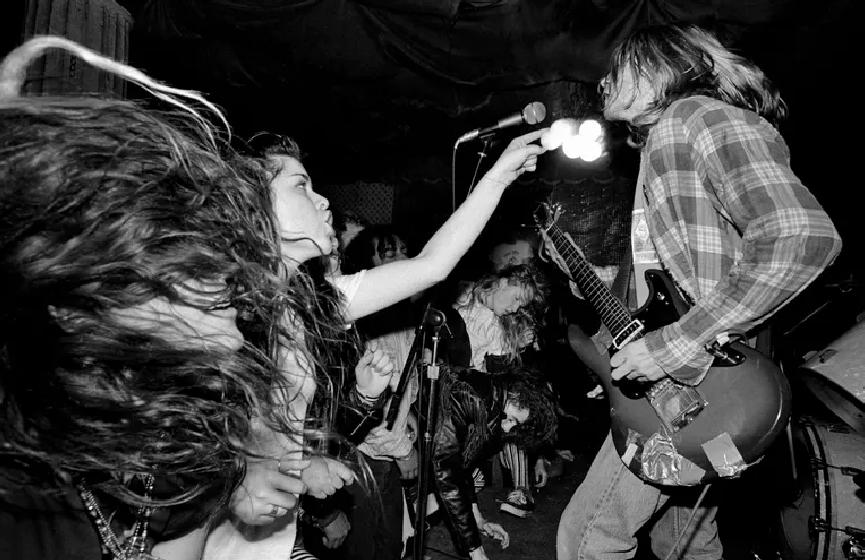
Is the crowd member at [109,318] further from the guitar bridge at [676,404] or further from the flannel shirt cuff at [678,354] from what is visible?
the guitar bridge at [676,404]

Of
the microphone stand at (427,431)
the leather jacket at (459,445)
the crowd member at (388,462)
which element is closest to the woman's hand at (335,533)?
the crowd member at (388,462)

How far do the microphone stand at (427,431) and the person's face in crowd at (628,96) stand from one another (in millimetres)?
1236

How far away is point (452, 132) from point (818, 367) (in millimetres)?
6018

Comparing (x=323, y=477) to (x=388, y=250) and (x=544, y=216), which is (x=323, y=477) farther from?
(x=388, y=250)

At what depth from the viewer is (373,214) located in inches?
398

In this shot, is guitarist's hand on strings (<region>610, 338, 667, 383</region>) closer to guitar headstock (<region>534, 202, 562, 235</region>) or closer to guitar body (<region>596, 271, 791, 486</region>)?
guitar body (<region>596, 271, 791, 486</region>)

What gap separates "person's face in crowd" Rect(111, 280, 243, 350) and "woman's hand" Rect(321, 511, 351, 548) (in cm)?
216

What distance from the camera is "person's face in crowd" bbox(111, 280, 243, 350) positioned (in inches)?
40.3

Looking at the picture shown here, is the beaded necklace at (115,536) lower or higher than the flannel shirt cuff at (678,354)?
lower

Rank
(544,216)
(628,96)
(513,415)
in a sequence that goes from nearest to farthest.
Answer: (628,96), (544,216), (513,415)

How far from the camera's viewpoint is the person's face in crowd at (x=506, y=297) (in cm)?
484

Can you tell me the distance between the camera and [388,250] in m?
4.07

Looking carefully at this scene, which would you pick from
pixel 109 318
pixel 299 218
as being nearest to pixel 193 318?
pixel 109 318

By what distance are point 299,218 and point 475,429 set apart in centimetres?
245
